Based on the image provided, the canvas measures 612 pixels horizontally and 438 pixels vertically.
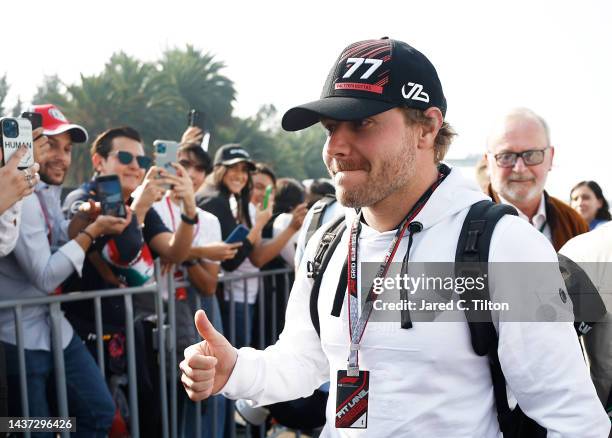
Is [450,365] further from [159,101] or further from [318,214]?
[159,101]

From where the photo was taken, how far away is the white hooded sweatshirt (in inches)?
68.9

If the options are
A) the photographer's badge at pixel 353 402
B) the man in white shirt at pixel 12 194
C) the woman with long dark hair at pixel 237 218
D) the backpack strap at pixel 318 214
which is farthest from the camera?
the woman with long dark hair at pixel 237 218

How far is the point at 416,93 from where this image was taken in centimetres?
200

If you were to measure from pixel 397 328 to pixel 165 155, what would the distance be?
2673mm

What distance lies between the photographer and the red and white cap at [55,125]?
159 inches

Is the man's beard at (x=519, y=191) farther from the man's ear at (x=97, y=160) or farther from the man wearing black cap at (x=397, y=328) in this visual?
the man's ear at (x=97, y=160)

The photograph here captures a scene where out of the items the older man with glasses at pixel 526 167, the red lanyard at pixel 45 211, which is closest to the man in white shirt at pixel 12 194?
the red lanyard at pixel 45 211

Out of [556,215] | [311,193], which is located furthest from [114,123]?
[556,215]

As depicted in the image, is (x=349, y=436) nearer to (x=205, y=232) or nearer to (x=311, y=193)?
(x=205, y=232)

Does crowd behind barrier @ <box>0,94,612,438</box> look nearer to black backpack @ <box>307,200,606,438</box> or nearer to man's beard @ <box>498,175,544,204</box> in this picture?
man's beard @ <box>498,175,544,204</box>

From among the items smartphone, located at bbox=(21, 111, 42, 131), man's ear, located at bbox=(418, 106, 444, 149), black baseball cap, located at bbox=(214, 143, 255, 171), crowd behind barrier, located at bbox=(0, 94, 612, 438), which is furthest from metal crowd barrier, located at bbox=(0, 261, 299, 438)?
man's ear, located at bbox=(418, 106, 444, 149)

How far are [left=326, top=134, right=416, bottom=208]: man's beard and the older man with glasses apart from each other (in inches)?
67.0

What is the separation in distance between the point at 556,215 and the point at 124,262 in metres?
2.49

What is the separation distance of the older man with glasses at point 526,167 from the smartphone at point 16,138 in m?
2.43
